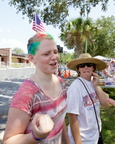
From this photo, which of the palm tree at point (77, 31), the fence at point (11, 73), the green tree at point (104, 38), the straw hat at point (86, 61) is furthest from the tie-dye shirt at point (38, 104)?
the green tree at point (104, 38)

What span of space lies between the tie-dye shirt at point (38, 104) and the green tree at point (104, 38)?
28848mm

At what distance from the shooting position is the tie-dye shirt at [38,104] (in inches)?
35.5

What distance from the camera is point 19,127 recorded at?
854 millimetres

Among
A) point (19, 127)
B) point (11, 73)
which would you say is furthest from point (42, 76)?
point (11, 73)

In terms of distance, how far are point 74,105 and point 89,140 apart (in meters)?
0.42

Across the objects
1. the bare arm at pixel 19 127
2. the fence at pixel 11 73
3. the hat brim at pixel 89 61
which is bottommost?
the fence at pixel 11 73

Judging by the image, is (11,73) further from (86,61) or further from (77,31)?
(86,61)

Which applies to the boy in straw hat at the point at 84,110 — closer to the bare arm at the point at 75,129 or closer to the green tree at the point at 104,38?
the bare arm at the point at 75,129

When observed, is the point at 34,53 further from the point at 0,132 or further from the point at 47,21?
the point at 47,21

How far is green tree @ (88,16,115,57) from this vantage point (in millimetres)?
28953

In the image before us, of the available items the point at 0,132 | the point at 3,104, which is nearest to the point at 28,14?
the point at 3,104

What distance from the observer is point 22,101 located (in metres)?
0.89

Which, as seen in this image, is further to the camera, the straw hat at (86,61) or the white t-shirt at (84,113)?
the straw hat at (86,61)

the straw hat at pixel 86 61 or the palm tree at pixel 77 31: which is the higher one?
the palm tree at pixel 77 31
